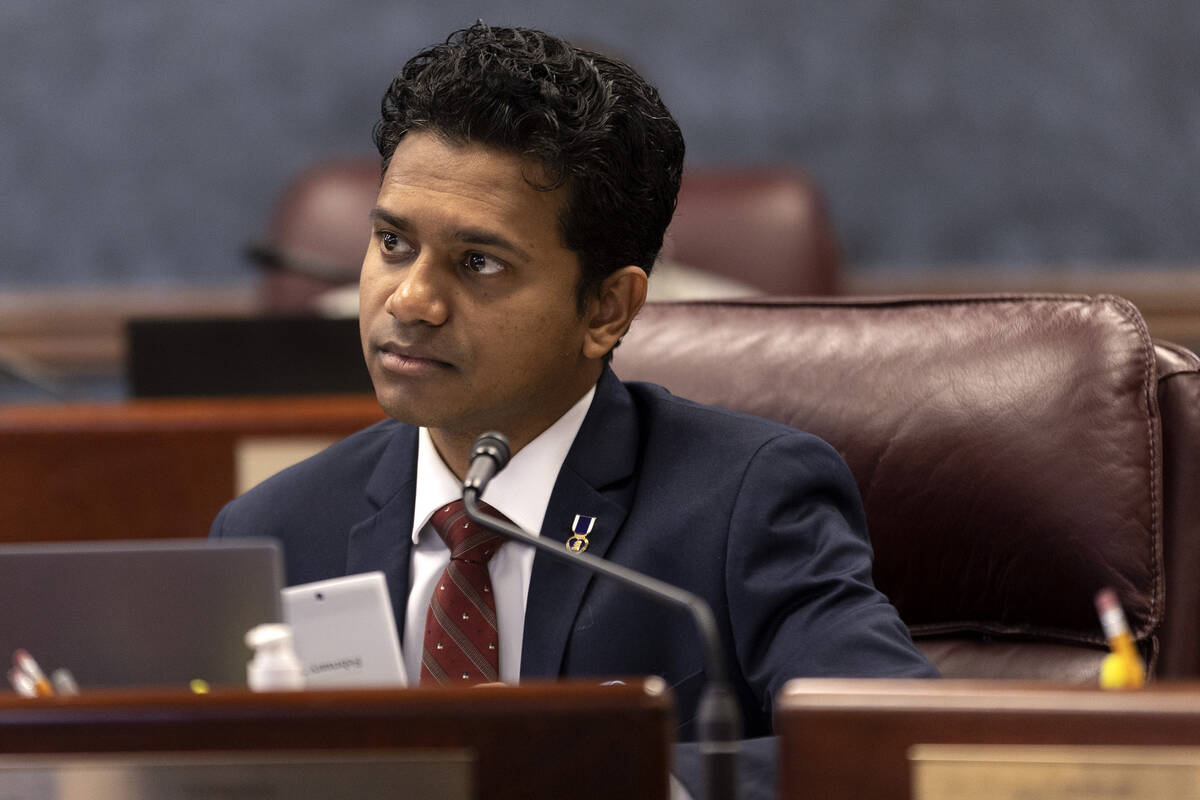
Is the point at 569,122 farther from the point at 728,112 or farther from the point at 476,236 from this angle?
the point at 728,112

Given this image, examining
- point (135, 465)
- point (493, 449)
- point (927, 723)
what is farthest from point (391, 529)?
point (927, 723)

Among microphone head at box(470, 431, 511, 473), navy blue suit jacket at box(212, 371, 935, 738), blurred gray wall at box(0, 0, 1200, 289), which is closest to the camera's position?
microphone head at box(470, 431, 511, 473)

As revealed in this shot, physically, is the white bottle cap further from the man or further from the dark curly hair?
the dark curly hair

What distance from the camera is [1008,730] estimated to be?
635 mm

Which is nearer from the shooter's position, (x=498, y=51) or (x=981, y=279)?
(x=498, y=51)

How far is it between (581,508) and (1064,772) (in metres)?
0.73

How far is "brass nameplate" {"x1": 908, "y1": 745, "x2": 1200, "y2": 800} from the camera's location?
Result: 24.5 inches

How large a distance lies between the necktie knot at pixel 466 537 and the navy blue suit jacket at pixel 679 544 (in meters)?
0.04

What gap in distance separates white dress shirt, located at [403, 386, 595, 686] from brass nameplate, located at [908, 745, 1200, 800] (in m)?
0.68

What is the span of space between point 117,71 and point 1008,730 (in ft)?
11.8

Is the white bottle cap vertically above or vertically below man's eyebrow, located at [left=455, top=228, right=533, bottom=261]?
below

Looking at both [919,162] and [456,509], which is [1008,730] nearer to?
[456,509]

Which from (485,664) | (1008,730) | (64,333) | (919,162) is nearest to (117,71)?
(64,333)

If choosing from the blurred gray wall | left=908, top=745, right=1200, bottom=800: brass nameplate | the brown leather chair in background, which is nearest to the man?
left=908, top=745, right=1200, bottom=800: brass nameplate
